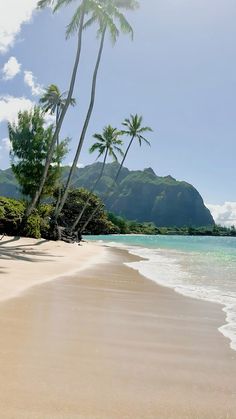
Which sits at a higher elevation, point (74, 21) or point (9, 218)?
point (74, 21)

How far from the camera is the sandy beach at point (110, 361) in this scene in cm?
298

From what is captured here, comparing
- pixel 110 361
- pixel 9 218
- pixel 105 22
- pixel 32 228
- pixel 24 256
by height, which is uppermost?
pixel 105 22

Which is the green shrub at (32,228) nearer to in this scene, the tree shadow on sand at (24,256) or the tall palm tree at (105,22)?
the tall palm tree at (105,22)

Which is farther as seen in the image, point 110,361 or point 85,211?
point 85,211

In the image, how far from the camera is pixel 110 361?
13.2 feet

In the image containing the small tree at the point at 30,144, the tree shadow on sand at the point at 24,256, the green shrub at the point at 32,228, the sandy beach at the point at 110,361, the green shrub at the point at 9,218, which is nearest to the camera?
the sandy beach at the point at 110,361

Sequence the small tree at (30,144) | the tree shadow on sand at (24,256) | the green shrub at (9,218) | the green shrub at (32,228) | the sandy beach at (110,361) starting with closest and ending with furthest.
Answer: the sandy beach at (110,361) < the tree shadow on sand at (24,256) < the green shrub at (9,218) < the green shrub at (32,228) < the small tree at (30,144)

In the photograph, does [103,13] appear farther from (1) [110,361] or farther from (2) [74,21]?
(1) [110,361]

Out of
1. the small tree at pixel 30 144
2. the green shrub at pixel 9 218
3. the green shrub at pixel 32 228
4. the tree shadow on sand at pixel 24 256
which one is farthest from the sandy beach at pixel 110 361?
the small tree at pixel 30 144

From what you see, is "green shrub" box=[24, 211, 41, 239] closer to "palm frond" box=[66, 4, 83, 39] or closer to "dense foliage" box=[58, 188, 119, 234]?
"palm frond" box=[66, 4, 83, 39]

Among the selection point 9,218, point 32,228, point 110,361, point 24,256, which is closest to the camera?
point 110,361

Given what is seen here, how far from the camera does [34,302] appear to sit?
680 centimetres

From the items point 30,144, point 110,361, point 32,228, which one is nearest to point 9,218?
point 32,228

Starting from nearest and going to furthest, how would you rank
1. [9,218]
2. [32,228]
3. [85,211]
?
[9,218]
[32,228]
[85,211]
